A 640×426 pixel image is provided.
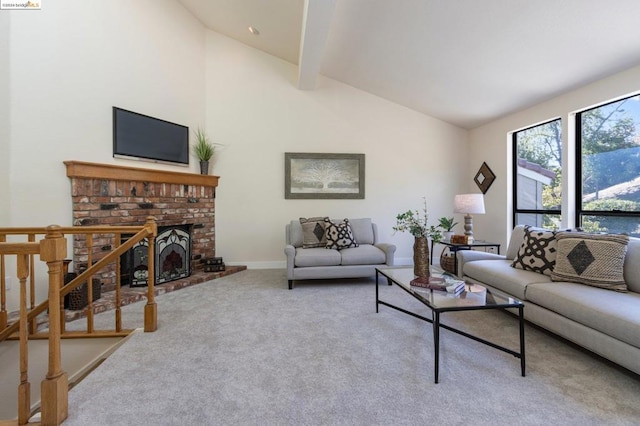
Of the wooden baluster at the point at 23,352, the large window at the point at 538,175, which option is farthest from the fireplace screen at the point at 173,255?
the large window at the point at 538,175

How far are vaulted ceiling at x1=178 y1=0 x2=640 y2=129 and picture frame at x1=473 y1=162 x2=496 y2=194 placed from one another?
751 mm

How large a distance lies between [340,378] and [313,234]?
8.36 feet

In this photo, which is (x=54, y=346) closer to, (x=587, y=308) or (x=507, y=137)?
(x=587, y=308)

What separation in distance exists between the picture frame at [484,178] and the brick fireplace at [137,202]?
432cm

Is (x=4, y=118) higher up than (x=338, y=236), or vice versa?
(x=4, y=118)

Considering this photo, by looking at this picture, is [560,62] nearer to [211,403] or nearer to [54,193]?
[211,403]

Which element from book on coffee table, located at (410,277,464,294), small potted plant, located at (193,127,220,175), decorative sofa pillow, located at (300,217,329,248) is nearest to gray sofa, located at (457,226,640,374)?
book on coffee table, located at (410,277,464,294)

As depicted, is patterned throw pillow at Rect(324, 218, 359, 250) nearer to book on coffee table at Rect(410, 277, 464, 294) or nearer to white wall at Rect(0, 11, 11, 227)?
book on coffee table at Rect(410, 277, 464, 294)

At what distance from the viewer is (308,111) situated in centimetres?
496

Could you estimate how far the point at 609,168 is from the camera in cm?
308

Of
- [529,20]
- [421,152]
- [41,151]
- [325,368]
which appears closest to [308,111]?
[421,152]

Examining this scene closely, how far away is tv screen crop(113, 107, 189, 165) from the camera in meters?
3.50

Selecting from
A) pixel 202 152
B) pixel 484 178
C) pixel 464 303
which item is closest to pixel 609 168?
pixel 484 178

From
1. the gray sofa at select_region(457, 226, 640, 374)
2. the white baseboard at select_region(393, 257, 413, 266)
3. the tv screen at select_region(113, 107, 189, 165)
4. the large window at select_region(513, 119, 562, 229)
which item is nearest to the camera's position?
the gray sofa at select_region(457, 226, 640, 374)
